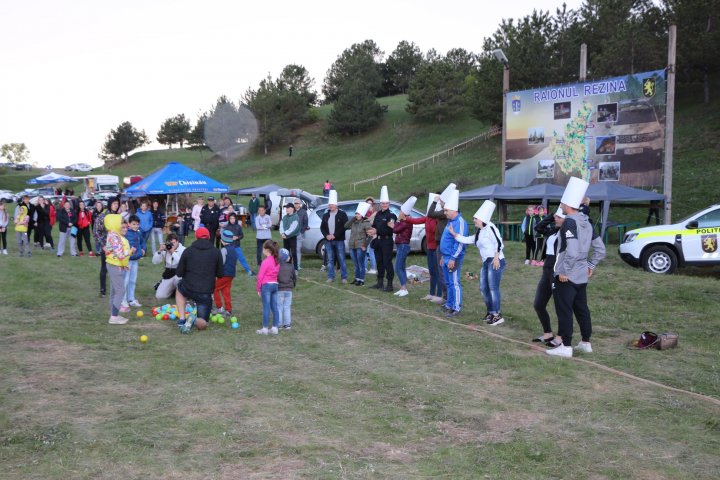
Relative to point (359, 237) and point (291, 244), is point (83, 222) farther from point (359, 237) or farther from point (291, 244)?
point (359, 237)

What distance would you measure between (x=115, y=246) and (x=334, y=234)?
16.2 ft

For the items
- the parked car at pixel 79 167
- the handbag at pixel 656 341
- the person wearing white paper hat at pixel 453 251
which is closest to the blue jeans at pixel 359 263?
the person wearing white paper hat at pixel 453 251

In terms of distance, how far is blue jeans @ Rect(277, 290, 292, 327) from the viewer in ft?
31.6

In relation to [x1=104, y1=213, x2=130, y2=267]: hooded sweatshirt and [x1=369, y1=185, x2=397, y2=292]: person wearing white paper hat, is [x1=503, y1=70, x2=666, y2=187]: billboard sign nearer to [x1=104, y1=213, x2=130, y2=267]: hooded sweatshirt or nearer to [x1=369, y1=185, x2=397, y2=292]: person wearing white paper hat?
[x1=369, y1=185, x2=397, y2=292]: person wearing white paper hat

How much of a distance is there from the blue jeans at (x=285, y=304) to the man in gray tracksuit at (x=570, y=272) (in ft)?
12.6

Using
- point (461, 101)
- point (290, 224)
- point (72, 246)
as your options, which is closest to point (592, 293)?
point (290, 224)

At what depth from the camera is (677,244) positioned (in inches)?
547

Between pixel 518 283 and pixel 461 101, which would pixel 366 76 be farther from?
pixel 518 283

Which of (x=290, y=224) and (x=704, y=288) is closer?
(x=704, y=288)

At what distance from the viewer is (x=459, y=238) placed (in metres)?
10.1

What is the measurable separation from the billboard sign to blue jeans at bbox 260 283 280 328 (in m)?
14.1

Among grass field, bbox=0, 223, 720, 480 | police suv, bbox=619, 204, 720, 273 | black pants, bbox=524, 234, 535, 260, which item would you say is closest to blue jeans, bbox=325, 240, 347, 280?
grass field, bbox=0, 223, 720, 480

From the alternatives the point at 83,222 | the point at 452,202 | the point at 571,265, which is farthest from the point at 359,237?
the point at 83,222

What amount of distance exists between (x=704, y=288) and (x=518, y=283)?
3419 mm
